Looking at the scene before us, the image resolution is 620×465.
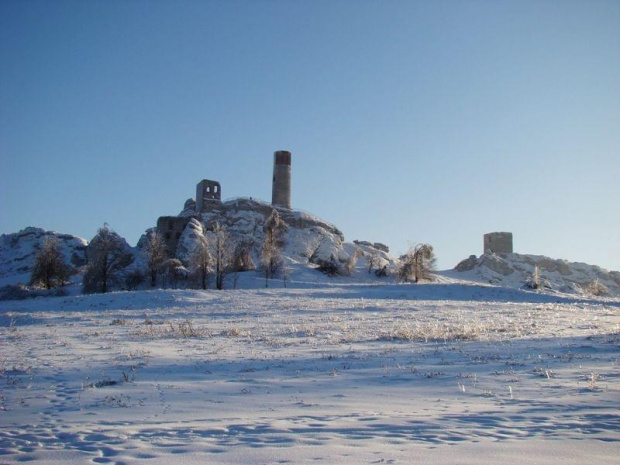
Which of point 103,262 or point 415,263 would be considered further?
point 415,263

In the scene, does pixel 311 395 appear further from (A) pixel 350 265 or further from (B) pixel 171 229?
(B) pixel 171 229

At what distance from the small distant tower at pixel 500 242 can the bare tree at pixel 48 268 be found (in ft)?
254

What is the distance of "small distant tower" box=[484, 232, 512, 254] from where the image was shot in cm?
10038

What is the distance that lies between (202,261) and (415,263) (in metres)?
24.4

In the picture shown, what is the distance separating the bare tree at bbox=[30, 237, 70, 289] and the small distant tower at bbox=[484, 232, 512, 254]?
254 ft

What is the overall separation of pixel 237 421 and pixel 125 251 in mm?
56195

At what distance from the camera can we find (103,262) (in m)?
49.3

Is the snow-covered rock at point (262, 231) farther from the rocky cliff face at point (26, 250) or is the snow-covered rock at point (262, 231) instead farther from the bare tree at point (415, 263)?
the rocky cliff face at point (26, 250)

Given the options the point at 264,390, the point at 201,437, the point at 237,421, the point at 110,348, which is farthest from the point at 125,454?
the point at 110,348

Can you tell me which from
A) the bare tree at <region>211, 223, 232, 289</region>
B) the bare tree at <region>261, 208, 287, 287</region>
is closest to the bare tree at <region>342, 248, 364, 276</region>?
the bare tree at <region>261, 208, 287, 287</region>

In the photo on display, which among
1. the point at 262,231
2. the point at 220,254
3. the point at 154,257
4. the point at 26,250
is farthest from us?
the point at 26,250

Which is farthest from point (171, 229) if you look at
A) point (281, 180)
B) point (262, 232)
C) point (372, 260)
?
point (372, 260)

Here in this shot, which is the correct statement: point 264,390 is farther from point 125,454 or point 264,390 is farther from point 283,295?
point 283,295

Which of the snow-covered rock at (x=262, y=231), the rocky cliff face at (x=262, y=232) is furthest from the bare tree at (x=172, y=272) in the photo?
the snow-covered rock at (x=262, y=231)
